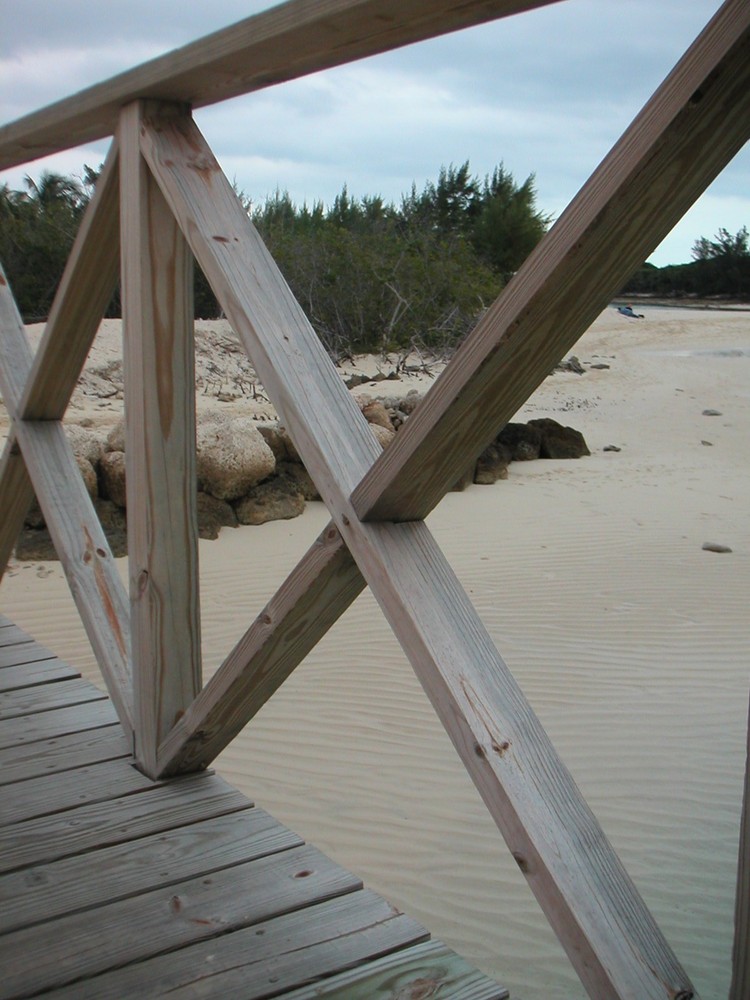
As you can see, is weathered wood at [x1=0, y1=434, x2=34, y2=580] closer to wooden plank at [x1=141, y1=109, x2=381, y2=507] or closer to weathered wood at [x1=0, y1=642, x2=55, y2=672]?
weathered wood at [x1=0, y1=642, x2=55, y2=672]

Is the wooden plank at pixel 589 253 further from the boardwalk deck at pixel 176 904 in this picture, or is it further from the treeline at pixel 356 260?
the treeline at pixel 356 260

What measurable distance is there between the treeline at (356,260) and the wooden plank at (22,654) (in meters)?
13.5

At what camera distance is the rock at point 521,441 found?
12.3 m

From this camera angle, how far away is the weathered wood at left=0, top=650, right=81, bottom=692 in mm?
2994

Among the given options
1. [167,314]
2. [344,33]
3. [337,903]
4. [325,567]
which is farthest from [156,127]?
[337,903]

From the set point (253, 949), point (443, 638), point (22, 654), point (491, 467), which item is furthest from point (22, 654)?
point (491, 467)

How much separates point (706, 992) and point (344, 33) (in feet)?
7.68

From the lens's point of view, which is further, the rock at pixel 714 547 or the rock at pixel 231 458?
the rock at pixel 714 547

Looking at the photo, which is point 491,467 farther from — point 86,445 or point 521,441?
point 86,445

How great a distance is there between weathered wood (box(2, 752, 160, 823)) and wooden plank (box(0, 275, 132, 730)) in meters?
0.27

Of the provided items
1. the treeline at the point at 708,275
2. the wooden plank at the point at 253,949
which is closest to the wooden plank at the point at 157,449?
the wooden plank at the point at 253,949

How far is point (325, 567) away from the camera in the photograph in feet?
5.33

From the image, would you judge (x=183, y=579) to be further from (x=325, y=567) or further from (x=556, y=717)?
(x=556, y=717)

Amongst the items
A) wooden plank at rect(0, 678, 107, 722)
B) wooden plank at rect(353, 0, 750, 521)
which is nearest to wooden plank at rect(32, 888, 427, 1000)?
wooden plank at rect(353, 0, 750, 521)
